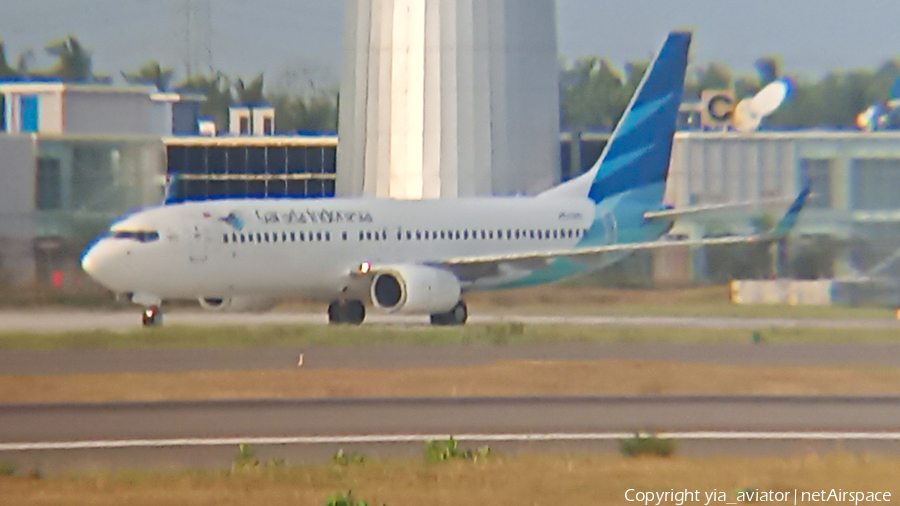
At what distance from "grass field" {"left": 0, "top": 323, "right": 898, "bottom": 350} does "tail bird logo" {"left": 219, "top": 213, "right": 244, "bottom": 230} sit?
7.20 feet

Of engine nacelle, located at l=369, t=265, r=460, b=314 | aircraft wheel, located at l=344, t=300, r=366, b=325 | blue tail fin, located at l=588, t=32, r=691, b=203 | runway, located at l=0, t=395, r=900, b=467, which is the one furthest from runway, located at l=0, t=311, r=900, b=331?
runway, located at l=0, t=395, r=900, b=467

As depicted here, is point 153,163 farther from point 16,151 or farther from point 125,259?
point 125,259

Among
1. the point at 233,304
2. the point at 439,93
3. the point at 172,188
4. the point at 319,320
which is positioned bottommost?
the point at 319,320

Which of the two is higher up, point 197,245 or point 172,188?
point 172,188

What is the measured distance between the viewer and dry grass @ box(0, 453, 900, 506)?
1625cm

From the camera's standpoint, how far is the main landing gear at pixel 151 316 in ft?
124

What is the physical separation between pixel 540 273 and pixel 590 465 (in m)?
24.1

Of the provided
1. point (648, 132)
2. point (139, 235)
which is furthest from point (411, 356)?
point (648, 132)

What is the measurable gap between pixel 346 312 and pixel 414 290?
2.23m

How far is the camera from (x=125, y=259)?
122ft

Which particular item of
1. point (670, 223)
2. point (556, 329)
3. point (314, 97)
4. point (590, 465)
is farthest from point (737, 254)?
point (314, 97)

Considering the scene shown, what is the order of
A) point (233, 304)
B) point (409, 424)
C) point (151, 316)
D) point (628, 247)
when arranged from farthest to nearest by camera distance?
point (628, 247) → point (233, 304) → point (151, 316) → point (409, 424)

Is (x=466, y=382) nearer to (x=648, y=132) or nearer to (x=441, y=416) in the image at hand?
(x=441, y=416)

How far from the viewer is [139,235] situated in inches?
1474
